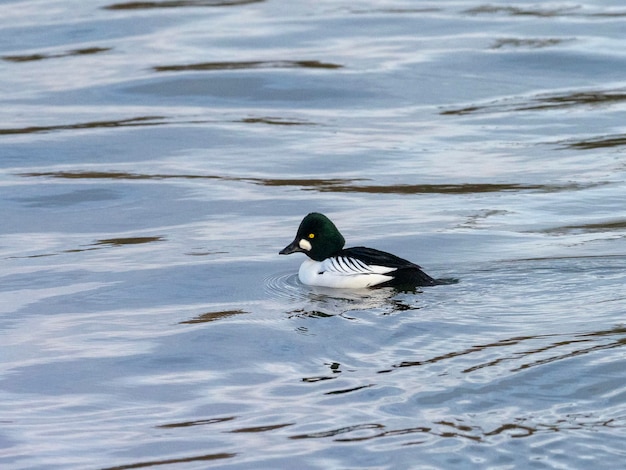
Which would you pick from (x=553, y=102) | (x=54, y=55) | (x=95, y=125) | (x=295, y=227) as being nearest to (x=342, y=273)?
(x=295, y=227)

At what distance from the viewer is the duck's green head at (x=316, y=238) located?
9.86 meters

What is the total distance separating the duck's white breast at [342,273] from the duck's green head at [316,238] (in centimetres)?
9

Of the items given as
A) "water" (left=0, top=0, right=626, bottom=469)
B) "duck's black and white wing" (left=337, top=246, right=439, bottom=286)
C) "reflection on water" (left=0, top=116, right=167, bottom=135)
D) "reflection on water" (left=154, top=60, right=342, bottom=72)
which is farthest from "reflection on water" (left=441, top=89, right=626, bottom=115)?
"duck's black and white wing" (left=337, top=246, right=439, bottom=286)

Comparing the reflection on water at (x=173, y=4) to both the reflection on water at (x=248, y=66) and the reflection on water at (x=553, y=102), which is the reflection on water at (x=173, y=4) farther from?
the reflection on water at (x=553, y=102)

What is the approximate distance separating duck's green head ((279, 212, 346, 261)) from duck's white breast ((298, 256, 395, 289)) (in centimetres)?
9

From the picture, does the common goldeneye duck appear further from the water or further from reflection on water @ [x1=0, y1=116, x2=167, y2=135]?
reflection on water @ [x1=0, y1=116, x2=167, y2=135]

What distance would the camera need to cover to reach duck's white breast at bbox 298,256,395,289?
934cm

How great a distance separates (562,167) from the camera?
12930 millimetres

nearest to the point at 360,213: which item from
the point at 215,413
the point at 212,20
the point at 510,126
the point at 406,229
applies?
the point at 406,229

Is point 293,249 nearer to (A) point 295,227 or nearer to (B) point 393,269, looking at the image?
(B) point 393,269

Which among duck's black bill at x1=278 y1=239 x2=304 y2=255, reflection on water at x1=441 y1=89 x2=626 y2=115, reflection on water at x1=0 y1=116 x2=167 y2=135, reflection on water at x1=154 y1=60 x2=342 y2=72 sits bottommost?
duck's black bill at x1=278 y1=239 x2=304 y2=255

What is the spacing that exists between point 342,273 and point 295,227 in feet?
5.88

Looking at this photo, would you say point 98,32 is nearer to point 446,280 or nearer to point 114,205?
point 114,205

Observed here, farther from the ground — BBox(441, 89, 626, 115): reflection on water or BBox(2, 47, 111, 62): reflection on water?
BBox(2, 47, 111, 62): reflection on water
